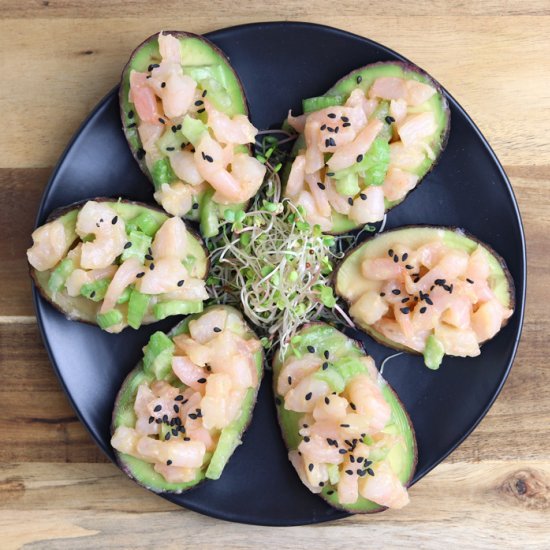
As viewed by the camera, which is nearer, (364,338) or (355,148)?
(355,148)

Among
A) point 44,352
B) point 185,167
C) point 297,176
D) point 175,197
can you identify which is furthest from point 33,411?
point 297,176

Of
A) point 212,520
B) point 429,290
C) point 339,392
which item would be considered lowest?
point 212,520

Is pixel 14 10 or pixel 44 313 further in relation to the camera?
pixel 14 10

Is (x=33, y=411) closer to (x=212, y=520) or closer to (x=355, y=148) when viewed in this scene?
(x=212, y=520)

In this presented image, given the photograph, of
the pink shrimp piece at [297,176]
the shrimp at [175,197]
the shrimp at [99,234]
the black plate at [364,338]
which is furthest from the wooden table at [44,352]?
the pink shrimp piece at [297,176]

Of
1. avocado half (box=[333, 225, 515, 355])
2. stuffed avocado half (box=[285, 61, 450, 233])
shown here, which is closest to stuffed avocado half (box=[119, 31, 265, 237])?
stuffed avocado half (box=[285, 61, 450, 233])

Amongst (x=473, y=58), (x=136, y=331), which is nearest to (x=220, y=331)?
(x=136, y=331)

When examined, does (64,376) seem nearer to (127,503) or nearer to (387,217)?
(127,503)
